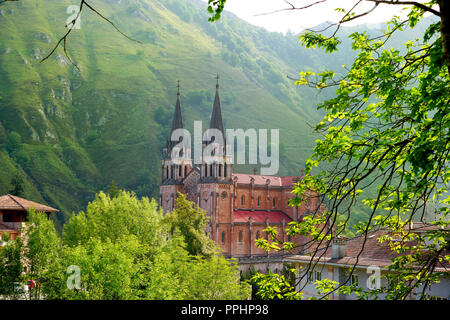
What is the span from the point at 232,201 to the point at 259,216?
6.79 meters

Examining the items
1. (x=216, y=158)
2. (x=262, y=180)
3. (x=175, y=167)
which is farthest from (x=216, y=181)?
(x=262, y=180)

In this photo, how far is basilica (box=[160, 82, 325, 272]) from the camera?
7206 centimetres

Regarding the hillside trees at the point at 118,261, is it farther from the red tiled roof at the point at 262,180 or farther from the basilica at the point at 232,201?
the red tiled roof at the point at 262,180

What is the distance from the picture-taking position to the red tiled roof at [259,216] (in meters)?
75.1

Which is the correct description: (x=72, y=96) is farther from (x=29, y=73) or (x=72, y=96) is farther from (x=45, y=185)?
(x=45, y=185)

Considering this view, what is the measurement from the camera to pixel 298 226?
10398 mm

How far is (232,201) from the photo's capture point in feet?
240

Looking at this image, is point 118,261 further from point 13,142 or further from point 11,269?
point 13,142

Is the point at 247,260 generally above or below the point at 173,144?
below

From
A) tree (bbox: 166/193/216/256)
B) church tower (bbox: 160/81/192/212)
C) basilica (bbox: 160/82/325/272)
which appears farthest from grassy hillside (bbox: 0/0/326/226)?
tree (bbox: 166/193/216/256)

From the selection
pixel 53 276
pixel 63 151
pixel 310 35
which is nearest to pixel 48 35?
pixel 63 151

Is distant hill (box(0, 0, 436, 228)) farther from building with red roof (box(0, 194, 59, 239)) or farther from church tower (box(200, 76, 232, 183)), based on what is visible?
building with red roof (box(0, 194, 59, 239))
